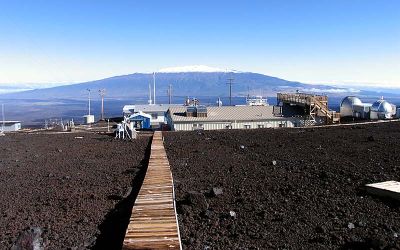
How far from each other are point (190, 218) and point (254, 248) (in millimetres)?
2601

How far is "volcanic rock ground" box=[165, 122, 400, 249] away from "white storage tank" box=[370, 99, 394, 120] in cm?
3132

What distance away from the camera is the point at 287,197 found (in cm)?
1317

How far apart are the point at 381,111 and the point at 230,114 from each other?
19322 millimetres

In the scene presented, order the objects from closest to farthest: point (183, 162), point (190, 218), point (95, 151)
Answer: point (190, 218) → point (183, 162) → point (95, 151)

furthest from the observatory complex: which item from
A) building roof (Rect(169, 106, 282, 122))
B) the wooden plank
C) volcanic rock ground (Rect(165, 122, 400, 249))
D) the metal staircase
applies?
the wooden plank

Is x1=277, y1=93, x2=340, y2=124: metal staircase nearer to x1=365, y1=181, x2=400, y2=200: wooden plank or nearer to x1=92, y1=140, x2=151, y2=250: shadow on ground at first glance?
x1=365, y1=181, x2=400, y2=200: wooden plank

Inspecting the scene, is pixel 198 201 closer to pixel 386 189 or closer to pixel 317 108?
pixel 386 189

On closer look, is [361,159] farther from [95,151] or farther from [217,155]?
[95,151]

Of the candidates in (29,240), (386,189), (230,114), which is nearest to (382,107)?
(230,114)

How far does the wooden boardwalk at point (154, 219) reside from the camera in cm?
882

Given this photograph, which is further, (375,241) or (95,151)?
(95,151)

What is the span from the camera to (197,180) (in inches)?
644

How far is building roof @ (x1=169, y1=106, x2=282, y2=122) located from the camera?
161 feet

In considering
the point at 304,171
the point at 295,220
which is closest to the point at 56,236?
the point at 295,220
